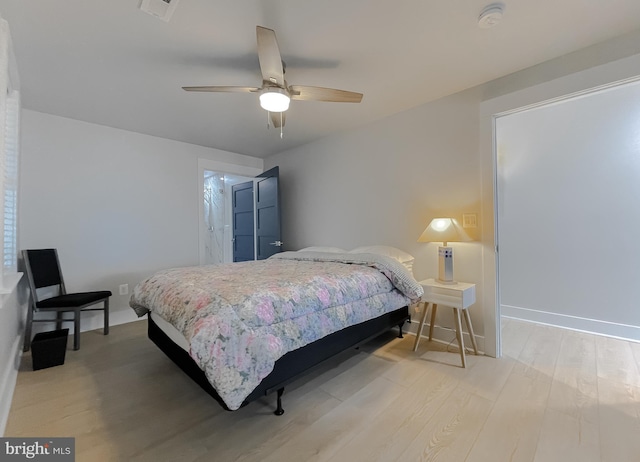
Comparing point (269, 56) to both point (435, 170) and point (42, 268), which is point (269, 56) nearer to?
point (435, 170)

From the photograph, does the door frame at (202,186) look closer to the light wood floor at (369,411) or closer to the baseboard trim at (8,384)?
the light wood floor at (369,411)

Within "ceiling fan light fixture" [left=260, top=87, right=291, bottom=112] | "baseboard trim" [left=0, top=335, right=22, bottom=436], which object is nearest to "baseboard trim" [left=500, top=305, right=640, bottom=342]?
"ceiling fan light fixture" [left=260, top=87, right=291, bottom=112]

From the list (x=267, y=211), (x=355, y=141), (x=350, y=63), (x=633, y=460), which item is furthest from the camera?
(x=267, y=211)

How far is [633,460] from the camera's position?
1240mm

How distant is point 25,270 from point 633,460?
4.62 metres

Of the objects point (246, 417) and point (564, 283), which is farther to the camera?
point (564, 283)

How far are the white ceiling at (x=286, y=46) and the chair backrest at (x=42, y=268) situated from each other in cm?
148

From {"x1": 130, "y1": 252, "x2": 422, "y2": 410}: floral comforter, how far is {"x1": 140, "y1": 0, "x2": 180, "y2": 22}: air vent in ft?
5.44

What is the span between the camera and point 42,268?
8.68 ft

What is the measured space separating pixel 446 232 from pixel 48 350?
11.2ft

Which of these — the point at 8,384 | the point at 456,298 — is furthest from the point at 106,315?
the point at 456,298

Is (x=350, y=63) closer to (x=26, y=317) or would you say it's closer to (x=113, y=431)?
(x=113, y=431)

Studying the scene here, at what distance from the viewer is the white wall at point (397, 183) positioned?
2535mm

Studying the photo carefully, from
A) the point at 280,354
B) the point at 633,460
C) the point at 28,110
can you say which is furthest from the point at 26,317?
the point at 633,460
